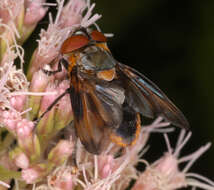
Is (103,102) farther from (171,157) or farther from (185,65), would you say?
(185,65)

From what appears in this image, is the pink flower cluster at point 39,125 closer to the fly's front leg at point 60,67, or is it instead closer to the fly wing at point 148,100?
the fly's front leg at point 60,67

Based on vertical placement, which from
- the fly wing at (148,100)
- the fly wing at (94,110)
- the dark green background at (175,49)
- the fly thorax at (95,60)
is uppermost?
the fly thorax at (95,60)

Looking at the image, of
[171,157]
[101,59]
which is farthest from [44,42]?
[171,157]

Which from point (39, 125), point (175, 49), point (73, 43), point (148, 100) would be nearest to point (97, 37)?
point (73, 43)

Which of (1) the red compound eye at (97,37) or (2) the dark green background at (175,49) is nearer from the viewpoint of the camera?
(1) the red compound eye at (97,37)

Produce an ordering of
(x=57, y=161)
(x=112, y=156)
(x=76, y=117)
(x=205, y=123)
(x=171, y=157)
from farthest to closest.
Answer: (x=205, y=123) < (x=171, y=157) < (x=112, y=156) < (x=57, y=161) < (x=76, y=117)

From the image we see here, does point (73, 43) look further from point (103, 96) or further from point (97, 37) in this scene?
point (103, 96)

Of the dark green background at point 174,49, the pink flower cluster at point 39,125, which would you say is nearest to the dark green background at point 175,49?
the dark green background at point 174,49
